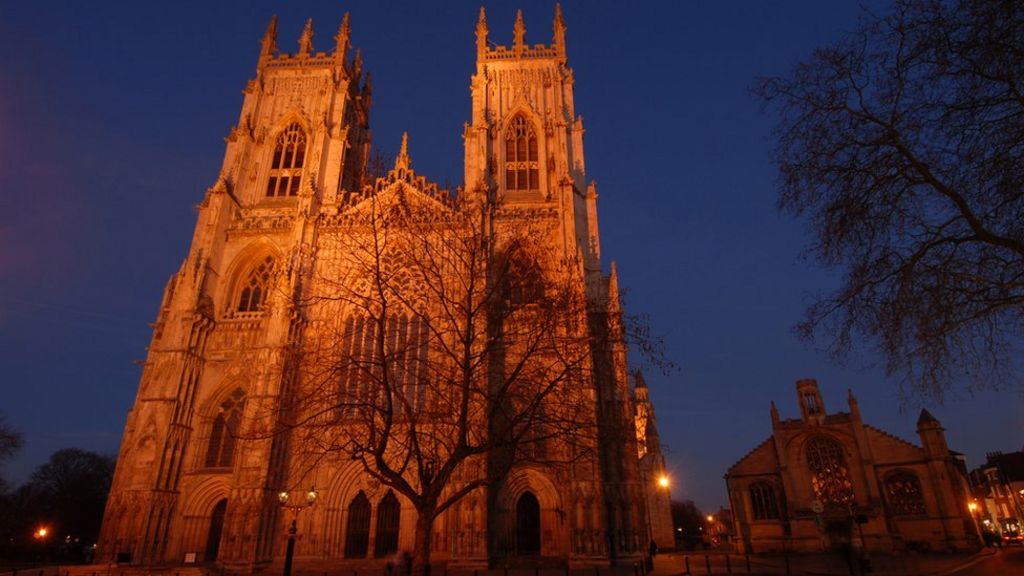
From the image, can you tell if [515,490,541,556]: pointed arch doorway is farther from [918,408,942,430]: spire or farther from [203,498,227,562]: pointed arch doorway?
[918,408,942,430]: spire

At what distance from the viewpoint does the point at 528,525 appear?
74.7ft

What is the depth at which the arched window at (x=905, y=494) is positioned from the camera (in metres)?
31.7

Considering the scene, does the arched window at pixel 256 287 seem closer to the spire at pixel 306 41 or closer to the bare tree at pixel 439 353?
the bare tree at pixel 439 353

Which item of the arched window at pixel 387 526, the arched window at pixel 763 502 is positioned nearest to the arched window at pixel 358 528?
the arched window at pixel 387 526

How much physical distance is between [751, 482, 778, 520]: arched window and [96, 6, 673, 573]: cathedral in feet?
44.4

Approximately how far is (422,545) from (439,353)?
7.72 meters

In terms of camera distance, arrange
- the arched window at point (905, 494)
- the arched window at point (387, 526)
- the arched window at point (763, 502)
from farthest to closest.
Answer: the arched window at point (763, 502) → the arched window at point (905, 494) → the arched window at point (387, 526)

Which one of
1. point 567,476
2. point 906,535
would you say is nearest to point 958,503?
point 906,535

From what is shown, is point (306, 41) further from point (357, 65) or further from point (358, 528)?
point (358, 528)

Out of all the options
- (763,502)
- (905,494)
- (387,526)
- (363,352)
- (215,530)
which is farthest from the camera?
(763,502)

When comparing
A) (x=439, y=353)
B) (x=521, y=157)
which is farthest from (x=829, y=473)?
(x=439, y=353)

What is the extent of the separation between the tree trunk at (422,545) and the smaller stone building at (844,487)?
1024 inches

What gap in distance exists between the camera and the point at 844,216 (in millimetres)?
6984

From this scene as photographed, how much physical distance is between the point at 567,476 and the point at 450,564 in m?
5.32
